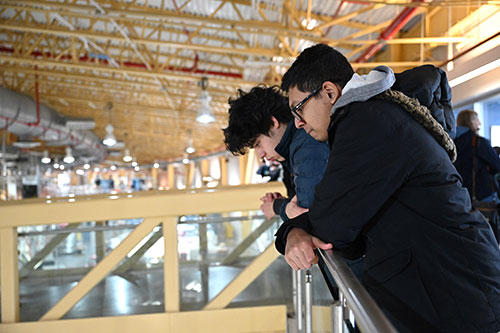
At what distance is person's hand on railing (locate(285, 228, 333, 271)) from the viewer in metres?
1.17

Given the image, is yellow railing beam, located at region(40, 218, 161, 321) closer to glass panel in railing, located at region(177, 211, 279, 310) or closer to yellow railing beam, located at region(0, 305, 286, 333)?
yellow railing beam, located at region(0, 305, 286, 333)

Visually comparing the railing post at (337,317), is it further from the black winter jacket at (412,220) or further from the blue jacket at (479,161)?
the blue jacket at (479,161)

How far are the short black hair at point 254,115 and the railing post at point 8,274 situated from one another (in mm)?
1570

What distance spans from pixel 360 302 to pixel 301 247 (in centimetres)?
38

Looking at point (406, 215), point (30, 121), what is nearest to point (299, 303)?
point (406, 215)

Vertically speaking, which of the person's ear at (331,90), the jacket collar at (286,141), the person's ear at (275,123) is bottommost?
the jacket collar at (286,141)

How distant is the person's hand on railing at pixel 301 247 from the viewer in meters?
1.17

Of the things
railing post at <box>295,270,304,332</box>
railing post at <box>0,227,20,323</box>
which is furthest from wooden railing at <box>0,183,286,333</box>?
railing post at <box>295,270,304,332</box>

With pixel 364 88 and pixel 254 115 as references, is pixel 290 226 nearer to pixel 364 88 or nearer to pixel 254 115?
pixel 364 88

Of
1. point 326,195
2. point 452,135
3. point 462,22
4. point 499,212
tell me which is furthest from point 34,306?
point 462,22

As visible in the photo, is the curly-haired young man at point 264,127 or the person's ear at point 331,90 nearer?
the person's ear at point 331,90

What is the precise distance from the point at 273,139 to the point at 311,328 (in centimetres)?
88

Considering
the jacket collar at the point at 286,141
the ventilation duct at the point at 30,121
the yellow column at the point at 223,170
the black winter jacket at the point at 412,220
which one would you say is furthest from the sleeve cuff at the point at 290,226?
the yellow column at the point at 223,170

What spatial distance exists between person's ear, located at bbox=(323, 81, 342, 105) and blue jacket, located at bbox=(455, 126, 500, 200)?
8.68ft
